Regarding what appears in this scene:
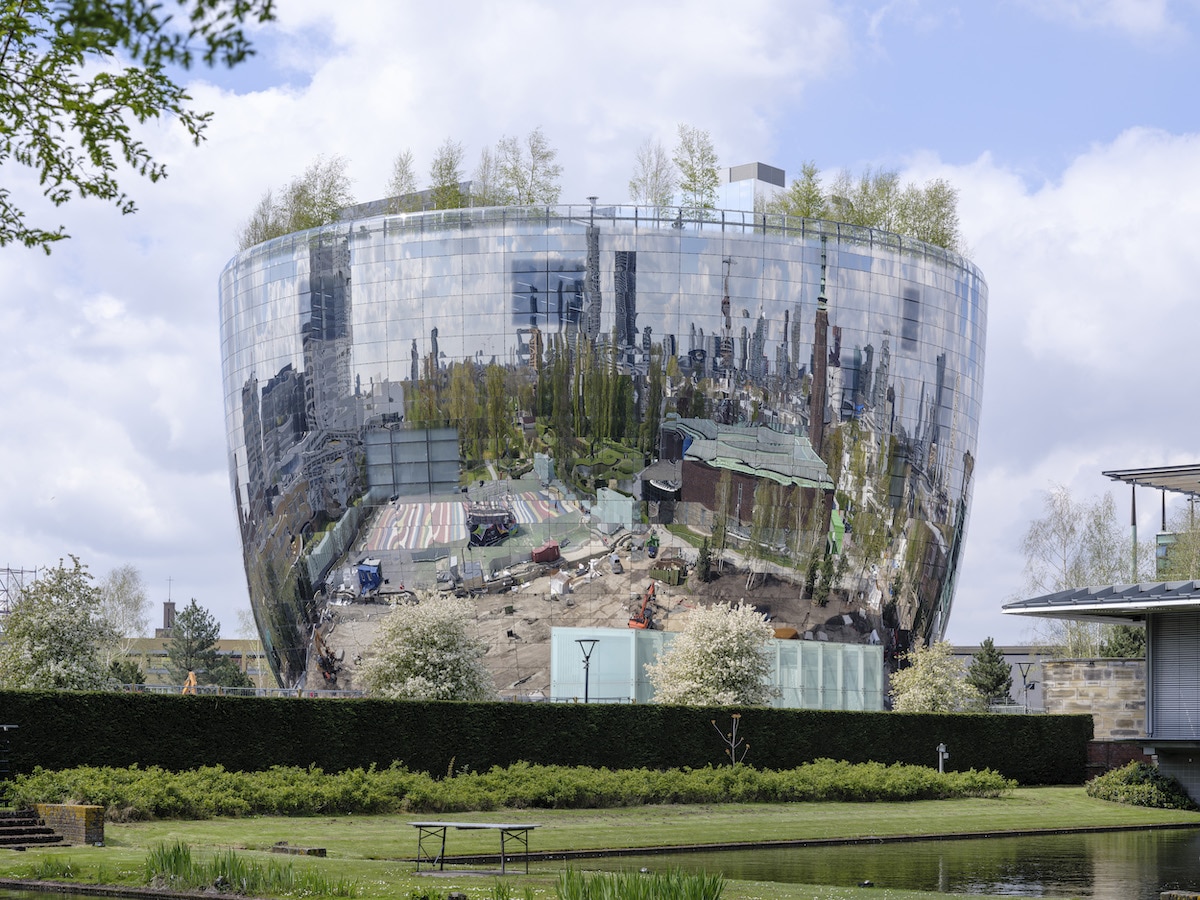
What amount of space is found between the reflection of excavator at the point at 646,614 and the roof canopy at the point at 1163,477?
2041cm

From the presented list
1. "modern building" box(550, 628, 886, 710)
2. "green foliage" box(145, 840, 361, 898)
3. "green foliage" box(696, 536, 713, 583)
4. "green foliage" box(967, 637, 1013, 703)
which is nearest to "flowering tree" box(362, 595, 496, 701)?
"modern building" box(550, 628, 886, 710)

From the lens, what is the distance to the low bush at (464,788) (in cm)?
2792

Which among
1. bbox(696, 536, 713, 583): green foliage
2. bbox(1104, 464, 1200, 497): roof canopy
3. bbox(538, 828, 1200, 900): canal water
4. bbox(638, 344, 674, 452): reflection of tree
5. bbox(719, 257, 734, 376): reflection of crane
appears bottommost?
bbox(538, 828, 1200, 900): canal water

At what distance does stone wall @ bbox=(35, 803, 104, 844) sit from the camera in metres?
23.5

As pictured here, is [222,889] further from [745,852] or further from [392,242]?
[392,242]

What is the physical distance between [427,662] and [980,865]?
23.7 metres

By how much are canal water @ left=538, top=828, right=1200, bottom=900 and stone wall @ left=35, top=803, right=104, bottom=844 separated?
22.6 feet

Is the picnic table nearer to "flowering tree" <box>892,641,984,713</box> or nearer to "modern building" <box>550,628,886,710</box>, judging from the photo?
"modern building" <box>550,628,886,710</box>

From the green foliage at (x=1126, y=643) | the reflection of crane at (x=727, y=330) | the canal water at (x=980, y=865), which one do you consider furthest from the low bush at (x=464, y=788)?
the reflection of crane at (x=727, y=330)

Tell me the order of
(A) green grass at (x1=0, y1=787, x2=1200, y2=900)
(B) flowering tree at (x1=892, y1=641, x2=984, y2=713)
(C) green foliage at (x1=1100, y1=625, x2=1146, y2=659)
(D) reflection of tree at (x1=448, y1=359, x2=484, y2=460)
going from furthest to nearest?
(D) reflection of tree at (x1=448, y1=359, x2=484, y2=460)
(C) green foliage at (x1=1100, y1=625, x2=1146, y2=659)
(B) flowering tree at (x1=892, y1=641, x2=984, y2=713)
(A) green grass at (x1=0, y1=787, x2=1200, y2=900)

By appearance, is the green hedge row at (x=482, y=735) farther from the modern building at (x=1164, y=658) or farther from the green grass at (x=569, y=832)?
the modern building at (x=1164, y=658)

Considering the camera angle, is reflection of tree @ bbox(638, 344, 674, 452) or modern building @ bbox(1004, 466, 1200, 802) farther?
reflection of tree @ bbox(638, 344, 674, 452)

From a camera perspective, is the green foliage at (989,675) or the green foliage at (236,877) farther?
the green foliage at (989,675)

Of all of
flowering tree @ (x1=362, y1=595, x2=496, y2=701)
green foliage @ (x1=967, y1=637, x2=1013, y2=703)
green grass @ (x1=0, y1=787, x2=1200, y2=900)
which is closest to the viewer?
green grass @ (x1=0, y1=787, x2=1200, y2=900)
